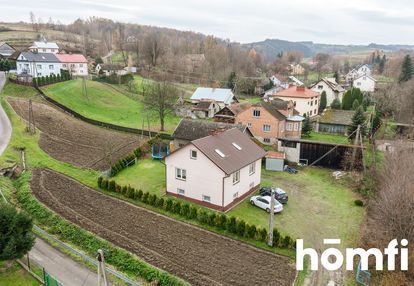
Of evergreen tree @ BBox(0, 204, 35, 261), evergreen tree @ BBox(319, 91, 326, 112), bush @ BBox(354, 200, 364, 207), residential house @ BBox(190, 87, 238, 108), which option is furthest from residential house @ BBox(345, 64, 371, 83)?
evergreen tree @ BBox(0, 204, 35, 261)

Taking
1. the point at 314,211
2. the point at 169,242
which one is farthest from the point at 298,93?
the point at 169,242

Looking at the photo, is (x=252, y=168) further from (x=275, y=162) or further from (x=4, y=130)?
(x=4, y=130)

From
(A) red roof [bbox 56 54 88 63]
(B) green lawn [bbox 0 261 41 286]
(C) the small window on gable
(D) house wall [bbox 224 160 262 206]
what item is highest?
(A) red roof [bbox 56 54 88 63]

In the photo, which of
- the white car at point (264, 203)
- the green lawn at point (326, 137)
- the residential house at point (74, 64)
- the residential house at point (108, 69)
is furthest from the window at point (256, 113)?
the residential house at point (108, 69)

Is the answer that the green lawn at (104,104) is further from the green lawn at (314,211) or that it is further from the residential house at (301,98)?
the green lawn at (314,211)

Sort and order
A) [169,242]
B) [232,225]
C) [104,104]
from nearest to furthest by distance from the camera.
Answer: [169,242] → [232,225] → [104,104]

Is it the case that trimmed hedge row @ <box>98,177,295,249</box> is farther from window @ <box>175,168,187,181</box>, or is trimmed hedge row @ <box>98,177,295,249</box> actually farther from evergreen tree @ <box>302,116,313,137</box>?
evergreen tree @ <box>302,116,313,137</box>
